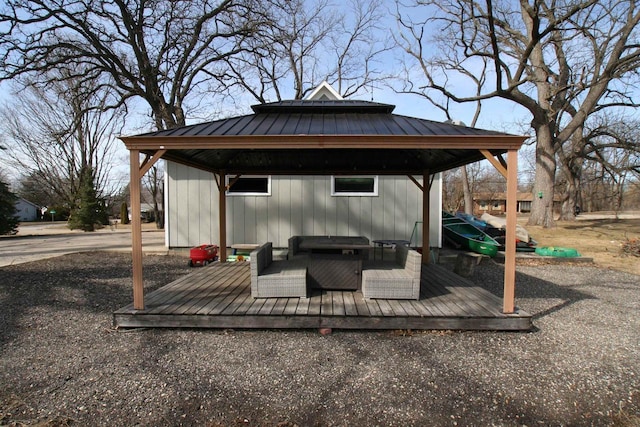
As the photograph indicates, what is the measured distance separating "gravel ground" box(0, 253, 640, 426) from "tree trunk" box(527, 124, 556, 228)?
10441 millimetres

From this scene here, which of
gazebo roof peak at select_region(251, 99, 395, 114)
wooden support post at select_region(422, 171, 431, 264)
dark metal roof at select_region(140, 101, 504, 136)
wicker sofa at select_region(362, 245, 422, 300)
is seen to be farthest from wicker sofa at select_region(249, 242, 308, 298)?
wooden support post at select_region(422, 171, 431, 264)

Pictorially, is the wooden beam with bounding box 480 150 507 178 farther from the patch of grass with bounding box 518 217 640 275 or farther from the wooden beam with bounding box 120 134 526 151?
the patch of grass with bounding box 518 217 640 275

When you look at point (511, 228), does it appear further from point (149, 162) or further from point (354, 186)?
point (354, 186)

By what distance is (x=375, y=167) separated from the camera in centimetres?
688

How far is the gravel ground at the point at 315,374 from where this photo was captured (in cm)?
234

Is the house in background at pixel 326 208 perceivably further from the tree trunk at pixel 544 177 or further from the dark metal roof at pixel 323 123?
the tree trunk at pixel 544 177

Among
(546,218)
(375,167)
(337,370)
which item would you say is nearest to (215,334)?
(337,370)

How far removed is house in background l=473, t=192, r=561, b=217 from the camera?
47.3m

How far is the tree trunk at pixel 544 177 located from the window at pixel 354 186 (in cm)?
890

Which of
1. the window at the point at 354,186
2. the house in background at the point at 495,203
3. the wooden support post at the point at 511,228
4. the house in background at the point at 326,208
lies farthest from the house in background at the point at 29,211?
the house in background at the point at 495,203

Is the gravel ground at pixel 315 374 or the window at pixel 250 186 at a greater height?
the window at pixel 250 186

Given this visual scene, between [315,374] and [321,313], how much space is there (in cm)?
93

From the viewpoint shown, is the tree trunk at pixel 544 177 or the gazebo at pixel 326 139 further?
the tree trunk at pixel 544 177

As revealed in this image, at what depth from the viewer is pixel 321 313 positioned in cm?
377
